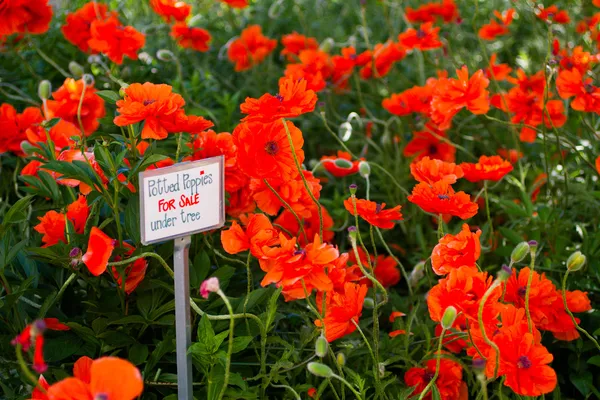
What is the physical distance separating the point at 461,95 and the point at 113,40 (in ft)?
2.59

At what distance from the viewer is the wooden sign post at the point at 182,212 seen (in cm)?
103

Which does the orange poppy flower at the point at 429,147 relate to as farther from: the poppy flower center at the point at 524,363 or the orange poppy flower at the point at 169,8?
the poppy flower center at the point at 524,363

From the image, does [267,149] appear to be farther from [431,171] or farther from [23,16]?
[23,16]

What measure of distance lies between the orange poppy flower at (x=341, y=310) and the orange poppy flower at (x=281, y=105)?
26 cm

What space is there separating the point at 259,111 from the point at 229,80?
1.58 meters

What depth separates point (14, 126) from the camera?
1.58 metres

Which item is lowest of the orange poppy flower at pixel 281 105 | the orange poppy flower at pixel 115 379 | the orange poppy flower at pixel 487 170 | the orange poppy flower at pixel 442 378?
the orange poppy flower at pixel 442 378

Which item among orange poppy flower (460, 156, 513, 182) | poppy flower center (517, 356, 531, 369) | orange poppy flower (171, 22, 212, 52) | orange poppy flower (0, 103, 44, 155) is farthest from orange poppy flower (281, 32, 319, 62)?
poppy flower center (517, 356, 531, 369)

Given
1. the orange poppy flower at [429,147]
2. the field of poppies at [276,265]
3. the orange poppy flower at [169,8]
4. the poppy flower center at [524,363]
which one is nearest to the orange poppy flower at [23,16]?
the field of poppies at [276,265]

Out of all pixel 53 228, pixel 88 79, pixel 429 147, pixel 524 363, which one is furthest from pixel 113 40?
pixel 524 363

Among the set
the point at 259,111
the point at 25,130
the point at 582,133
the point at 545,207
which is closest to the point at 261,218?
the point at 259,111

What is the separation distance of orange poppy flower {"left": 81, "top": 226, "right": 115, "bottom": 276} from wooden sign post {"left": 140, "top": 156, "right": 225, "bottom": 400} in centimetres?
9

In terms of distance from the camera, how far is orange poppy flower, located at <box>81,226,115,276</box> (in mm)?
1070

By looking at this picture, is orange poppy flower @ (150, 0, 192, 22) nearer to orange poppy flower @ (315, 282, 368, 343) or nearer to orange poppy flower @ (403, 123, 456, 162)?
orange poppy flower @ (403, 123, 456, 162)
